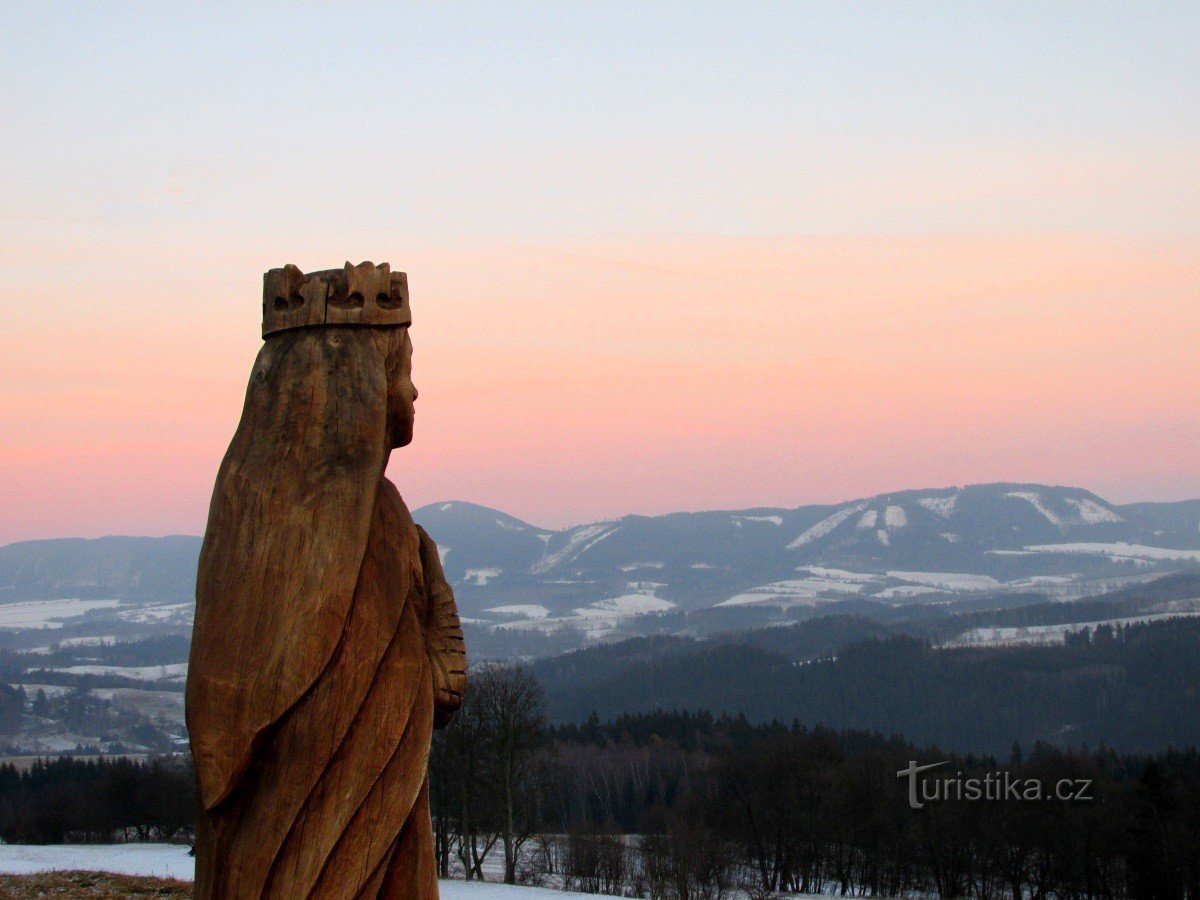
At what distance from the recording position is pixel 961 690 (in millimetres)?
166125

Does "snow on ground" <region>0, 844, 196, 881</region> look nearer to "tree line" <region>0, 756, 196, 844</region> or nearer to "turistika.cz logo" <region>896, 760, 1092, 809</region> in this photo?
"tree line" <region>0, 756, 196, 844</region>

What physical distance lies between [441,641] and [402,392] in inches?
57.7

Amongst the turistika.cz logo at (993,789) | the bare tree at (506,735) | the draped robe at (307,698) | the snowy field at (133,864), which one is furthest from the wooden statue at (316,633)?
the turistika.cz logo at (993,789)

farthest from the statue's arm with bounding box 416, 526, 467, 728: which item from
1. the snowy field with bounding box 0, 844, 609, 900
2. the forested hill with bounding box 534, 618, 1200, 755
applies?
the forested hill with bounding box 534, 618, 1200, 755

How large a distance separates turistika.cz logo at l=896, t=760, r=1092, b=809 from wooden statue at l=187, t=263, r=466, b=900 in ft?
185

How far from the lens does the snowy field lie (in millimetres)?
36719

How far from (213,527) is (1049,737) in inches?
6072

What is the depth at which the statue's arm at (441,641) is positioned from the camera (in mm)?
7414

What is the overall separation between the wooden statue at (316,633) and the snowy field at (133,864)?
2954 centimetres

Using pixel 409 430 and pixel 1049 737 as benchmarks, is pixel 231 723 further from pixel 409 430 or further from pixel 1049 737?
pixel 1049 737

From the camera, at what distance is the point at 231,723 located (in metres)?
6.39

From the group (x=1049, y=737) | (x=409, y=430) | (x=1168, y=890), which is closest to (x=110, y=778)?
(x=1168, y=890)

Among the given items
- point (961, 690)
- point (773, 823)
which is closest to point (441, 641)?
point (773, 823)

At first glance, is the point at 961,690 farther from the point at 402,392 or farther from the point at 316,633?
the point at 316,633
